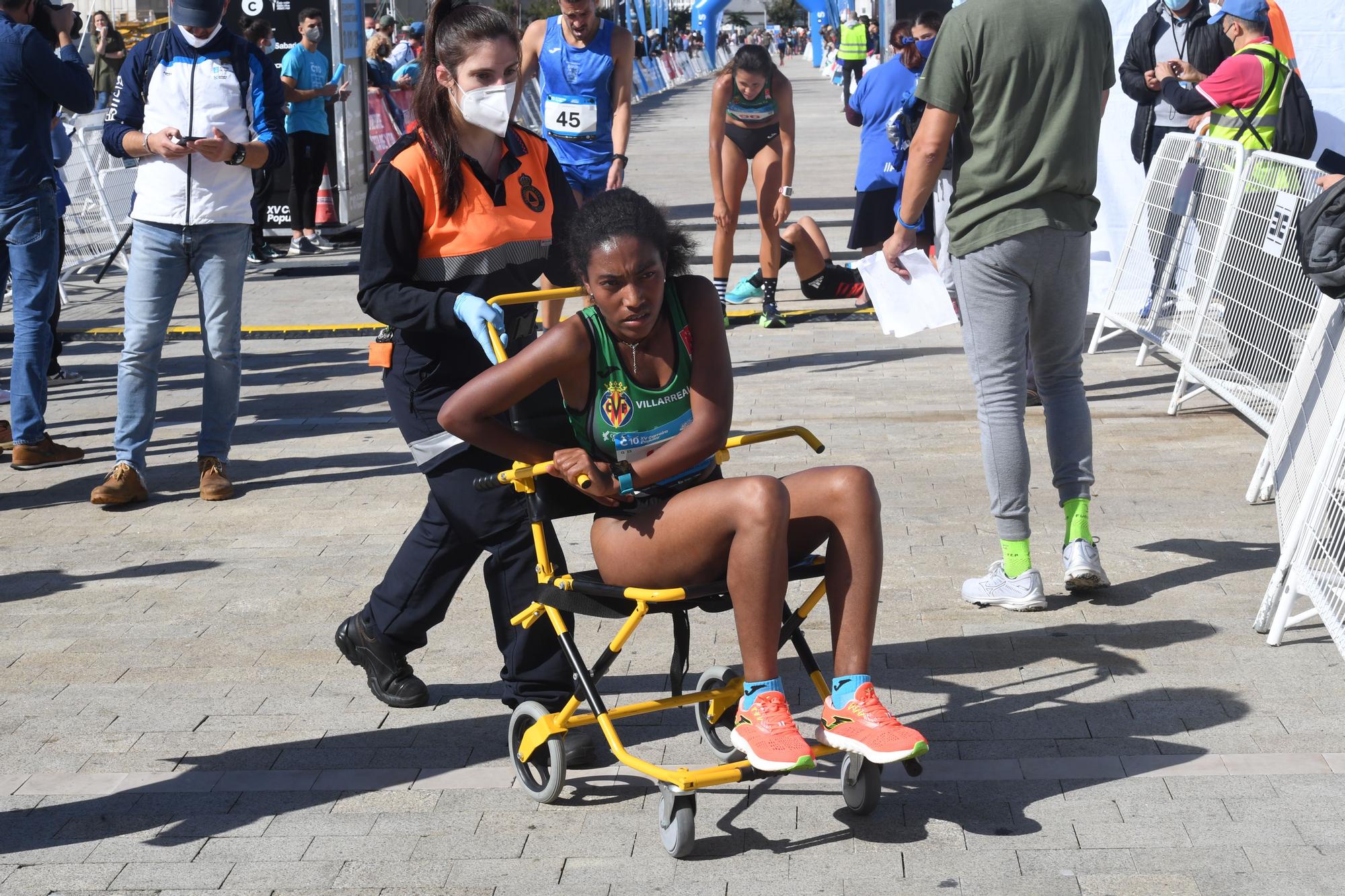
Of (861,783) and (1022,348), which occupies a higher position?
(1022,348)

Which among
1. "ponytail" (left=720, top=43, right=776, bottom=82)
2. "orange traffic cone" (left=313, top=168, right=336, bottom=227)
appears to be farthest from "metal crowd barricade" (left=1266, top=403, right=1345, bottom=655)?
"orange traffic cone" (left=313, top=168, right=336, bottom=227)

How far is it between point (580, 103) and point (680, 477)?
5.21 metres

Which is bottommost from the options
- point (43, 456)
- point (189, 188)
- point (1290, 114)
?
point (43, 456)

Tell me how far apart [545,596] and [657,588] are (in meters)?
0.26

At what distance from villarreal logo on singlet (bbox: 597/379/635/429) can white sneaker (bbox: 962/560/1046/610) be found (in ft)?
5.81

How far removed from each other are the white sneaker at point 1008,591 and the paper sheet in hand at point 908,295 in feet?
2.60

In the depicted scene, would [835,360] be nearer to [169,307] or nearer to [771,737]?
[169,307]

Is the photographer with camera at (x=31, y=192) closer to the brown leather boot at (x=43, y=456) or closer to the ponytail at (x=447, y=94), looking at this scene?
the brown leather boot at (x=43, y=456)

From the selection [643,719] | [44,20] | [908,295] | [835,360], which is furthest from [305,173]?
[643,719]

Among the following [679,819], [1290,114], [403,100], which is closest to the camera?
[679,819]

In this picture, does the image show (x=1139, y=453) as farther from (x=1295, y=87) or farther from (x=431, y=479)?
(x=431, y=479)

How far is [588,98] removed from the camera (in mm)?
8445

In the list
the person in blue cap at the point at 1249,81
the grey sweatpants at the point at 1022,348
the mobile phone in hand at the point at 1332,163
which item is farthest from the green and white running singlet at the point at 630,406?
the mobile phone in hand at the point at 1332,163

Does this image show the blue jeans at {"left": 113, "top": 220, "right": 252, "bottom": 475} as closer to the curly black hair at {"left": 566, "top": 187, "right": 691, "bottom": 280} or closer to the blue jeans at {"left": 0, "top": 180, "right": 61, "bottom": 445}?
the blue jeans at {"left": 0, "top": 180, "right": 61, "bottom": 445}
